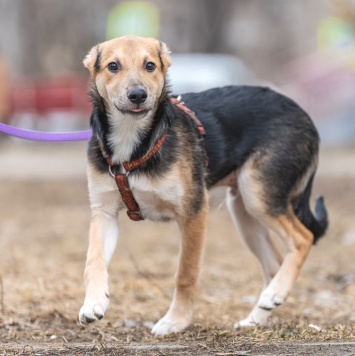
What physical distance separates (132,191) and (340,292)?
2676 millimetres

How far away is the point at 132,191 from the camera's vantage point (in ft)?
19.3

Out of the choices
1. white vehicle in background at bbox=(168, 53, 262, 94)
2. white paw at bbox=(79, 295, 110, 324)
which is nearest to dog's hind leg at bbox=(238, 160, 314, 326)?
white paw at bbox=(79, 295, 110, 324)

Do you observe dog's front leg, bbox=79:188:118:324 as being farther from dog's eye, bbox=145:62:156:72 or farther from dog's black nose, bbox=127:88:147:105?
dog's eye, bbox=145:62:156:72

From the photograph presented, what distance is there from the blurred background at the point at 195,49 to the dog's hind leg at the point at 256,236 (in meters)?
9.55

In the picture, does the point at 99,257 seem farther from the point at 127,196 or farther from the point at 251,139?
the point at 251,139

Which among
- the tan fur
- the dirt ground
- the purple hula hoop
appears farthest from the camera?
the purple hula hoop

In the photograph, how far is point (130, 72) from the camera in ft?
18.6

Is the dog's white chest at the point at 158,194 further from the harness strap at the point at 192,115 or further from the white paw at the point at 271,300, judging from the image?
the white paw at the point at 271,300

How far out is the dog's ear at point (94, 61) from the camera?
5.91 meters

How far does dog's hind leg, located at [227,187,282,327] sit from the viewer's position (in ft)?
23.0

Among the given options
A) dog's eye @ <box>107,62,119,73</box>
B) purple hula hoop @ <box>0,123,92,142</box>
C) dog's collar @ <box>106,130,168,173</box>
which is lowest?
purple hula hoop @ <box>0,123,92,142</box>

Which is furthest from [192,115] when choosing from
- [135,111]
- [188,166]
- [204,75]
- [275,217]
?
[204,75]

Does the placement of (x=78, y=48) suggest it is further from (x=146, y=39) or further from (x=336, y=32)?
(x=146, y=39)

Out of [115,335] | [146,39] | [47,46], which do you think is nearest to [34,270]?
[115,335]
